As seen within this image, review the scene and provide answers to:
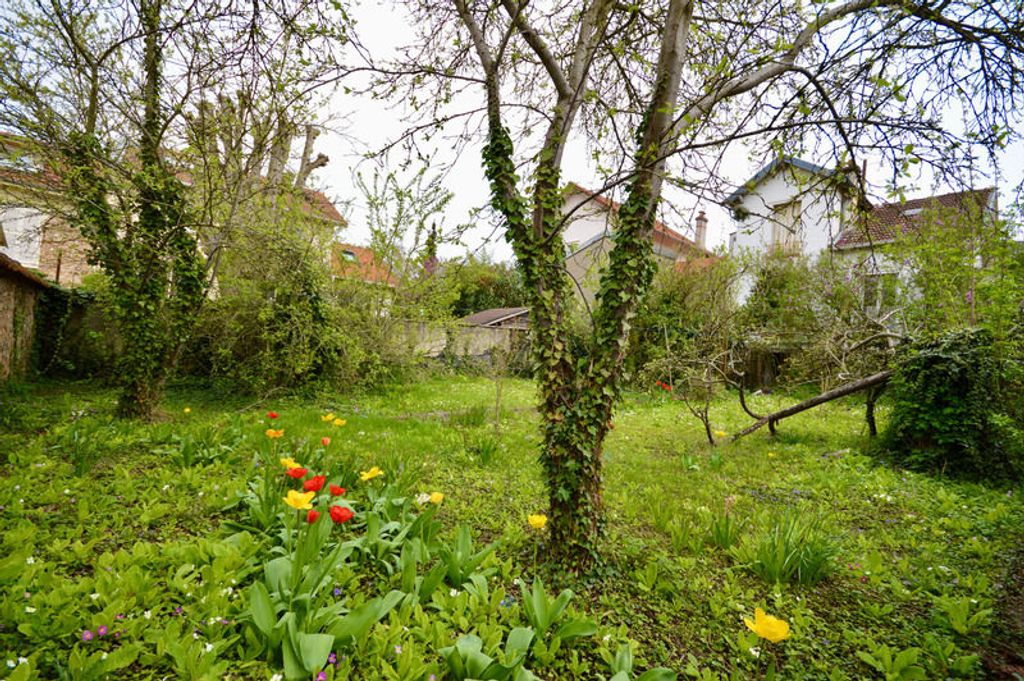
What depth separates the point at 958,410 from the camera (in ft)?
15.3

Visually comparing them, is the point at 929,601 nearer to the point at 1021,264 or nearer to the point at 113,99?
the point at 1021,264

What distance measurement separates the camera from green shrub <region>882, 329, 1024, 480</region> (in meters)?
4.44

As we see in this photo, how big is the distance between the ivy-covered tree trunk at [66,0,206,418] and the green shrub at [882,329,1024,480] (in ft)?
27.5

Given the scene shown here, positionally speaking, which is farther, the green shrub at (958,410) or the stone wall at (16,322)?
the stone wall at (16,322)

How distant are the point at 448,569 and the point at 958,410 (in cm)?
558

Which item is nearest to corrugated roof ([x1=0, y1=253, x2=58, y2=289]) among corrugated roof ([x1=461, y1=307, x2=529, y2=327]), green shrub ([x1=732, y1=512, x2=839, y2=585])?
corrugated roof ([x1=461, y1=307, x2=529, y2=327])

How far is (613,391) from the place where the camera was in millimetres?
2611

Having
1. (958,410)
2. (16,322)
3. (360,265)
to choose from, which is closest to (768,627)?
(958,410)

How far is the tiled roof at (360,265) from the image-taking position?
357 inches

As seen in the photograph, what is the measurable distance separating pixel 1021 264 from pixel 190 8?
717 centimetres

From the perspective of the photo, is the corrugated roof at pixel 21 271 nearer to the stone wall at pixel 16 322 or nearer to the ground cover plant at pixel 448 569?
the stone wall at pixel 16 322

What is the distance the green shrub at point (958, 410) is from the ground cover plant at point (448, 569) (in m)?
0.42

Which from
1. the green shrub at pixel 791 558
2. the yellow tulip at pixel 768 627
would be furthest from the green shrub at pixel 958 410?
the yellow tulip at pixel 768 627

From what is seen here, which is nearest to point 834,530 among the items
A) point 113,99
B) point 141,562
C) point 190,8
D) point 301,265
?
point 141,562
